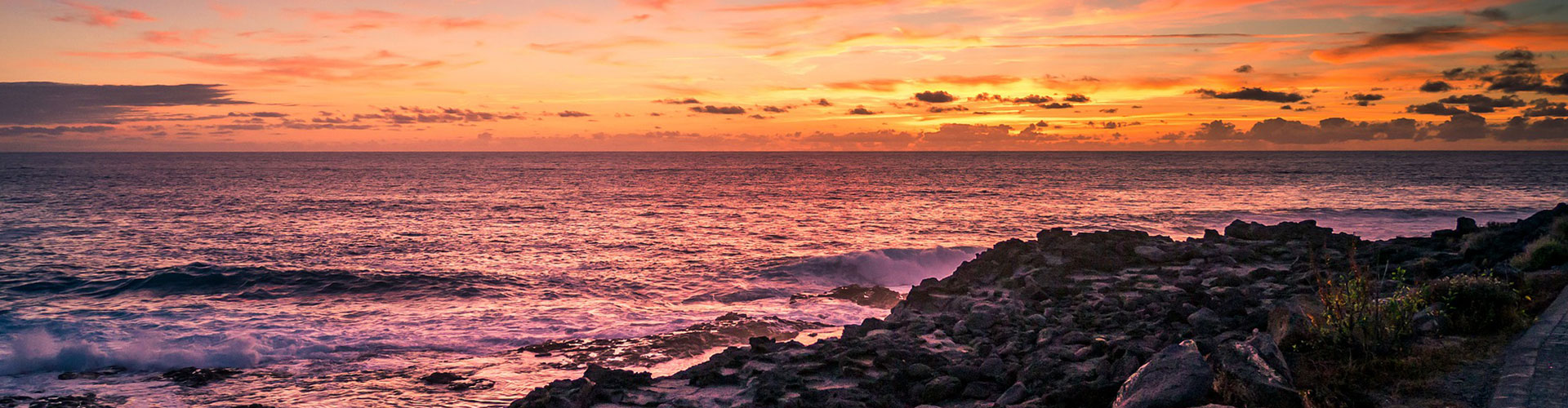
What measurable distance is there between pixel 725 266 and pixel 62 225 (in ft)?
→ 125

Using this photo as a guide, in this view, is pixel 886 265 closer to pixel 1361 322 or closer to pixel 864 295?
pixel 864 295

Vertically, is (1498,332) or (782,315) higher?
(1498,332)

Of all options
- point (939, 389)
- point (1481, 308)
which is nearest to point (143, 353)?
point (939, 389)

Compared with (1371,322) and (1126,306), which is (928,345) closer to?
(1126,306)

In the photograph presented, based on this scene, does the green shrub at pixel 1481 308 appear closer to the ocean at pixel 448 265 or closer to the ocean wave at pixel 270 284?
the ocean at pixel 448 265

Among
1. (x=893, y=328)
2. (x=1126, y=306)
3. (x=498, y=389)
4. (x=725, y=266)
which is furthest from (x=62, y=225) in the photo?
(x=1126, y=306)

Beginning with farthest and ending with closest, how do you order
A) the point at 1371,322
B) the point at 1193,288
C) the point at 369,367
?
the point at 1193,288
the point at 369,367
the point at 1371,322

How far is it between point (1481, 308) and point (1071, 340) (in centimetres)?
486

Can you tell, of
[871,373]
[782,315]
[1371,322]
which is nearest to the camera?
[1371,322]

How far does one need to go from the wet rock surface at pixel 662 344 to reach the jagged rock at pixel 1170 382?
9.33 m

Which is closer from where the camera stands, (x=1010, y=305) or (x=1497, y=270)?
(x=1497, y=270)

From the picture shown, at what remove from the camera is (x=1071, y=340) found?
478 inches

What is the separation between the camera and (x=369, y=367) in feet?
48.6

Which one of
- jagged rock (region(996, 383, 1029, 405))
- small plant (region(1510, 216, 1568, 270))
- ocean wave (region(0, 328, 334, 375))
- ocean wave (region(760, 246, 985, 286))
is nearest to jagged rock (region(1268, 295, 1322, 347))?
jagged rock (region(996, 383, 1029, 405))
